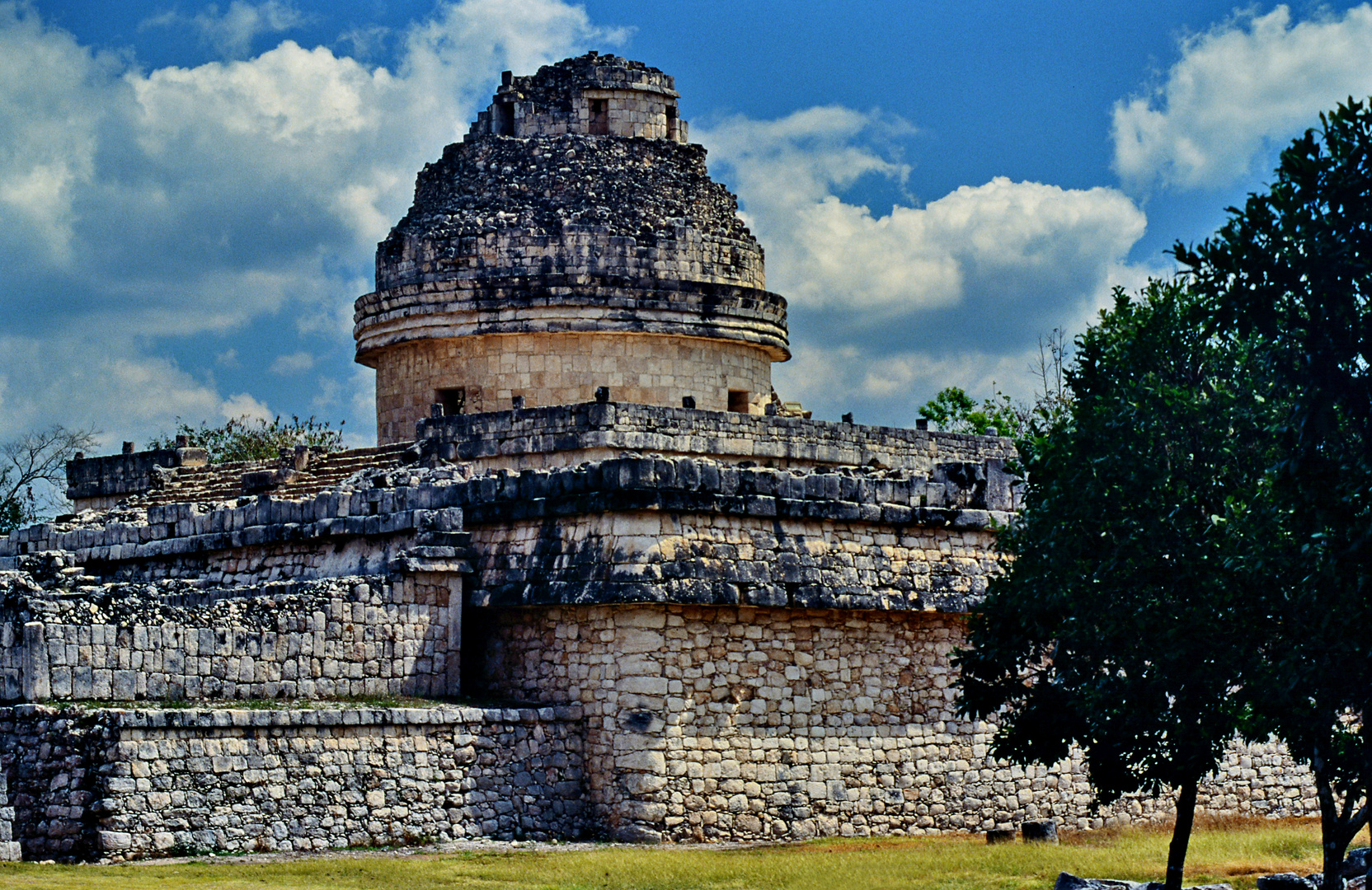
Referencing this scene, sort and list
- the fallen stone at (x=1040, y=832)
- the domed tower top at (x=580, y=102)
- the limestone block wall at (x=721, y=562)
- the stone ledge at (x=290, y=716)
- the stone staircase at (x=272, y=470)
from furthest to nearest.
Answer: the domed tower top at (x=580, y=102) → the stone staircase at (x=272, y=470) → the fallen stone at (x=1040, y=832) → the limestone block wall at (x=721, y=562) → the stone ledge at (x=290, y=716)

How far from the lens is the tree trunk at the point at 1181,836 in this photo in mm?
14430

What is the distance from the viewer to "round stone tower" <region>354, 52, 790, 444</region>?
27.3m

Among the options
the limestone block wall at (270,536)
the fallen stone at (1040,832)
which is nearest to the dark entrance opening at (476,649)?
the limestone block wall at (270,536)

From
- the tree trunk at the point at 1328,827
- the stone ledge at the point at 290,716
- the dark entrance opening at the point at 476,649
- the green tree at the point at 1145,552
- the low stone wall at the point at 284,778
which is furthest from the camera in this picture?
the dark entrance opening at the point at 476,649

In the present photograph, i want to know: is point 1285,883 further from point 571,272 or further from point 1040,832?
point 571,272

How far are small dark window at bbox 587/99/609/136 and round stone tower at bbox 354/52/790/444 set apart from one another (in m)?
0.03

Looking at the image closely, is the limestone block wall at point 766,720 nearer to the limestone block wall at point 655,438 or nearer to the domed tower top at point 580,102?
the limestone block wall at point 655,438

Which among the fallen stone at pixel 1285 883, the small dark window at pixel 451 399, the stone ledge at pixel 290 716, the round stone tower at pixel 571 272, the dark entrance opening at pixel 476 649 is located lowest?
the fallen stone at pixel 1285 883

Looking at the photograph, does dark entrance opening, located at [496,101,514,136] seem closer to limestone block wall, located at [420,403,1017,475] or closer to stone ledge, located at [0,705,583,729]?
limestone block wall, located at [420,403,1017,475]

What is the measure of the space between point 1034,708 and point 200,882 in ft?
23.2

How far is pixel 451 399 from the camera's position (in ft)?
92.0

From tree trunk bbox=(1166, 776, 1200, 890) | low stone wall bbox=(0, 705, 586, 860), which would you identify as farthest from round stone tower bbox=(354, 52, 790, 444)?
tree trunk bbox=(1166, 776, 1200, 890)

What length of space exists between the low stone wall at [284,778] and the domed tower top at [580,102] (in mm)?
13093

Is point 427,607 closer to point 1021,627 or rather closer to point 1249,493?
point 1021,627
